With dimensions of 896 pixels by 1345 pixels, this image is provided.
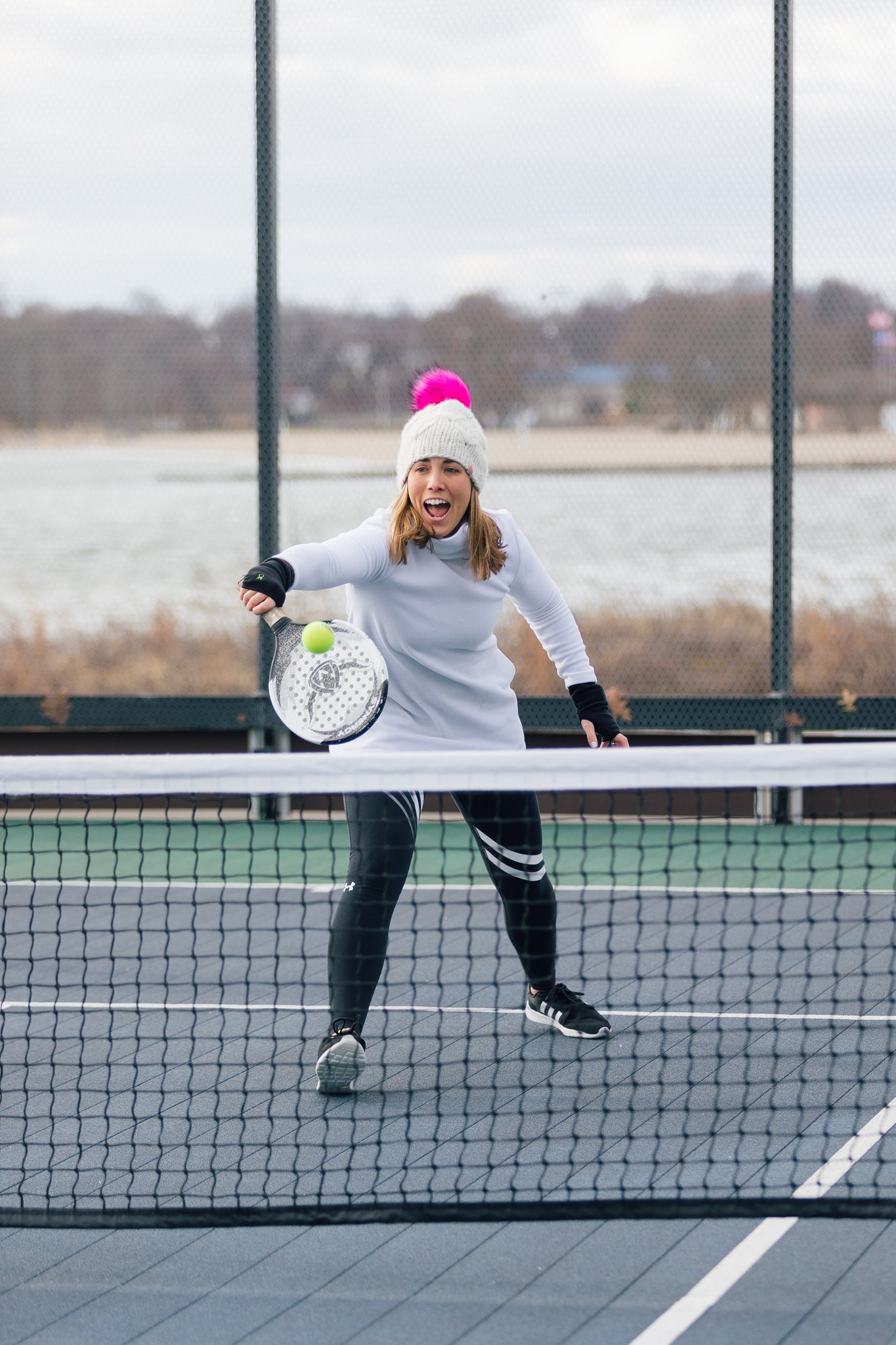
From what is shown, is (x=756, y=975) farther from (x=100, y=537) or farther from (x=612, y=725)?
(x=100, y=537)

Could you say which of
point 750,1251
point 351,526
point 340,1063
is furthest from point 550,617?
point 351,526

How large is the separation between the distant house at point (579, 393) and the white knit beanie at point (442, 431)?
398 cm

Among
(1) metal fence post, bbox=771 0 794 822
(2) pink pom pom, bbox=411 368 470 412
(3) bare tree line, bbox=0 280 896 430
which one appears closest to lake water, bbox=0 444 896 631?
(1) metal fence post, bbox=771 0 794 822

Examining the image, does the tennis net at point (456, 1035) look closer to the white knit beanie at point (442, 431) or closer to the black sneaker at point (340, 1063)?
the black sneaker at point (340, 1063)

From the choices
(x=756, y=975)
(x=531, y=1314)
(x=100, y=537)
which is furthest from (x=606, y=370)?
(x=531, y=1314)

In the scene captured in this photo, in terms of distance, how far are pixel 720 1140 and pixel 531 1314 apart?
1.03 m

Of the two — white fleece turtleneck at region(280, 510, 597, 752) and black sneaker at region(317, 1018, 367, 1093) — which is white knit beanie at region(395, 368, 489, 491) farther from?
black sneaker at region(317, 1018, 367, 1093)

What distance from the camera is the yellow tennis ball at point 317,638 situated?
14.2 ft

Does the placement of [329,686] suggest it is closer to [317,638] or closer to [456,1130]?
[317,638]

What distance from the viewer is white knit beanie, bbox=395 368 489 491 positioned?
470 cm

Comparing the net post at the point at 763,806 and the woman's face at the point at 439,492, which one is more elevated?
the woman's face at the point at 439,492

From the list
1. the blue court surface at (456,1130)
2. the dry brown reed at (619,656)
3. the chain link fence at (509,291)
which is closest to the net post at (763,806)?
the dry brown reed at (619,656)

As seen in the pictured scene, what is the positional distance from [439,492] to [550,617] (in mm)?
633

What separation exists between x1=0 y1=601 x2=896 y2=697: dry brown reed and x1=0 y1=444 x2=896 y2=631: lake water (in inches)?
4.1
